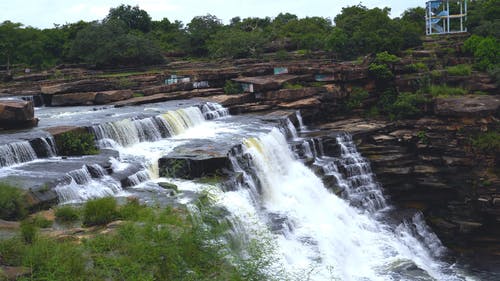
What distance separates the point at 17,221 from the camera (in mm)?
12258

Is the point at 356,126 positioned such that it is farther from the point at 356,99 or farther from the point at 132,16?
the point at 132,16

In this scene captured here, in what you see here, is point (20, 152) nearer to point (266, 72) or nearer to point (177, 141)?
point (177, 141)

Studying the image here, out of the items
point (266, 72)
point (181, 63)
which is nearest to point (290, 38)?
point (181, 63)

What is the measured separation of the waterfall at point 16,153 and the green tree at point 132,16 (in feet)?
137

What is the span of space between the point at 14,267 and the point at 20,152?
9.06m

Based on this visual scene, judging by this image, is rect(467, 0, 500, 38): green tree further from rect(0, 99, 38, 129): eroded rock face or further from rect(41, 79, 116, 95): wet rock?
rect(0, 99, 38, 129): eroded rock face

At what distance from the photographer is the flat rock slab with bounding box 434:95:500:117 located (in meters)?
23.4

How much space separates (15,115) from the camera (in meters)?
19.9

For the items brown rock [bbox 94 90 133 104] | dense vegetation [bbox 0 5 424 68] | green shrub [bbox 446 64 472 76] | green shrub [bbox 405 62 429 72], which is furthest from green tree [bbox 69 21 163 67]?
green shrub [bbox 446 64 472 76]

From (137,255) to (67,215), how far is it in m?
4.20

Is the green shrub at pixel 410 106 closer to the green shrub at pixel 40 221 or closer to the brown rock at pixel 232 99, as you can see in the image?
the brown rock at pixel 232 99

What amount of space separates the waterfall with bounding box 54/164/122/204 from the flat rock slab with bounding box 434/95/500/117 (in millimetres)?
15502

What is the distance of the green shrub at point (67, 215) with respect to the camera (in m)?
12.4

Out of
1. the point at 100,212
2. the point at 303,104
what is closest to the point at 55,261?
the point at 100,212
